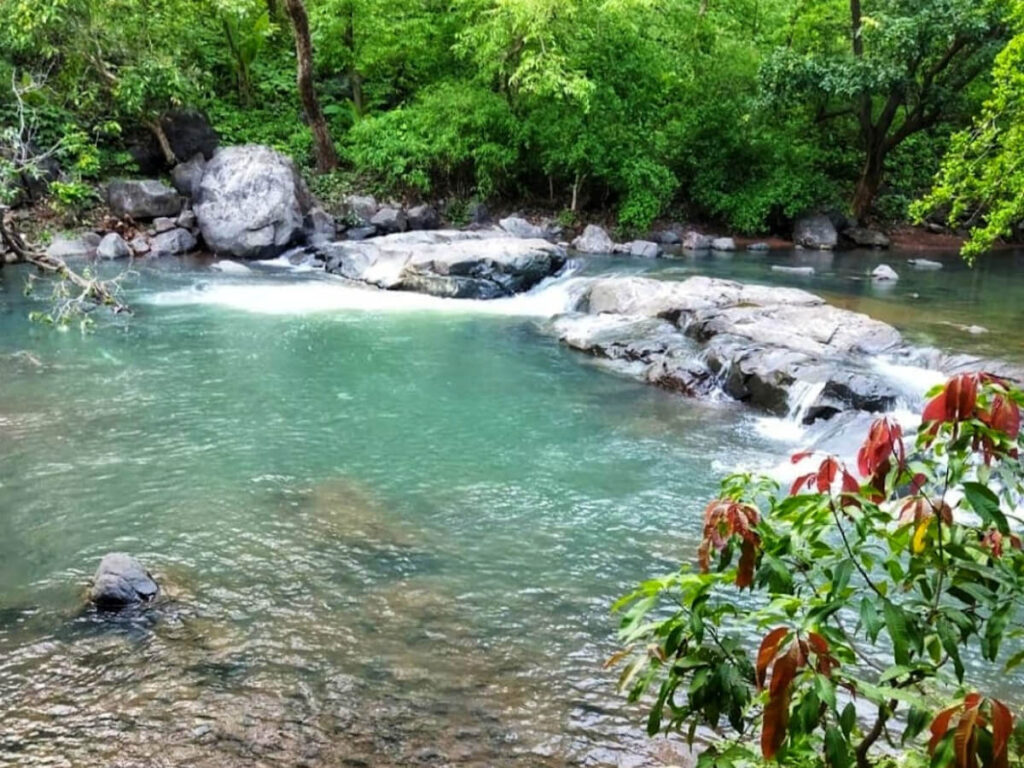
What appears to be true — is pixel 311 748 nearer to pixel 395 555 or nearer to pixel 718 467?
pixel 395 555

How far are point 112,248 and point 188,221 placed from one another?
6.15 feet

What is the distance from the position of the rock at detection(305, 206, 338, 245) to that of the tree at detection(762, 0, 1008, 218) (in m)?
10.4

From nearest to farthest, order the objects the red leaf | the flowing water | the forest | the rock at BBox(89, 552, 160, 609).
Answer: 1. the red leaf
2. the flowing water
3. the rock at BBox(89, 552, 160, 609)
4. the forest

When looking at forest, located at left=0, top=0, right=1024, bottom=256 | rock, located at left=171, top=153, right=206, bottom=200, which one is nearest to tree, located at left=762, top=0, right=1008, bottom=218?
forest, located at left=0, top=0, right=1024, bottom=256

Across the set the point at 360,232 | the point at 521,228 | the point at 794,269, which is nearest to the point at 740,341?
the point at 794,269

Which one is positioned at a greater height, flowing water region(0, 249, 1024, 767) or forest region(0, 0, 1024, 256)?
forest region(0, 0, 1024, 256)

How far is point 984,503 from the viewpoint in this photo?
200cm

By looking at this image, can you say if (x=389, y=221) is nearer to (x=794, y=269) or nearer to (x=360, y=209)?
(x=360, y=209)

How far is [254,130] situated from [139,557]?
19.2 meters

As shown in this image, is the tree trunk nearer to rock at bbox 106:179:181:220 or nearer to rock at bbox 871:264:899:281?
rock at bbox 106:179:181:220

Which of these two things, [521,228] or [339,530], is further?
[521,228]

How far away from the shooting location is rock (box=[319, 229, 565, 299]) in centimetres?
1562

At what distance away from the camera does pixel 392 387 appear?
10.2m

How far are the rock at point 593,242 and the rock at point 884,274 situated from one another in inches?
226
